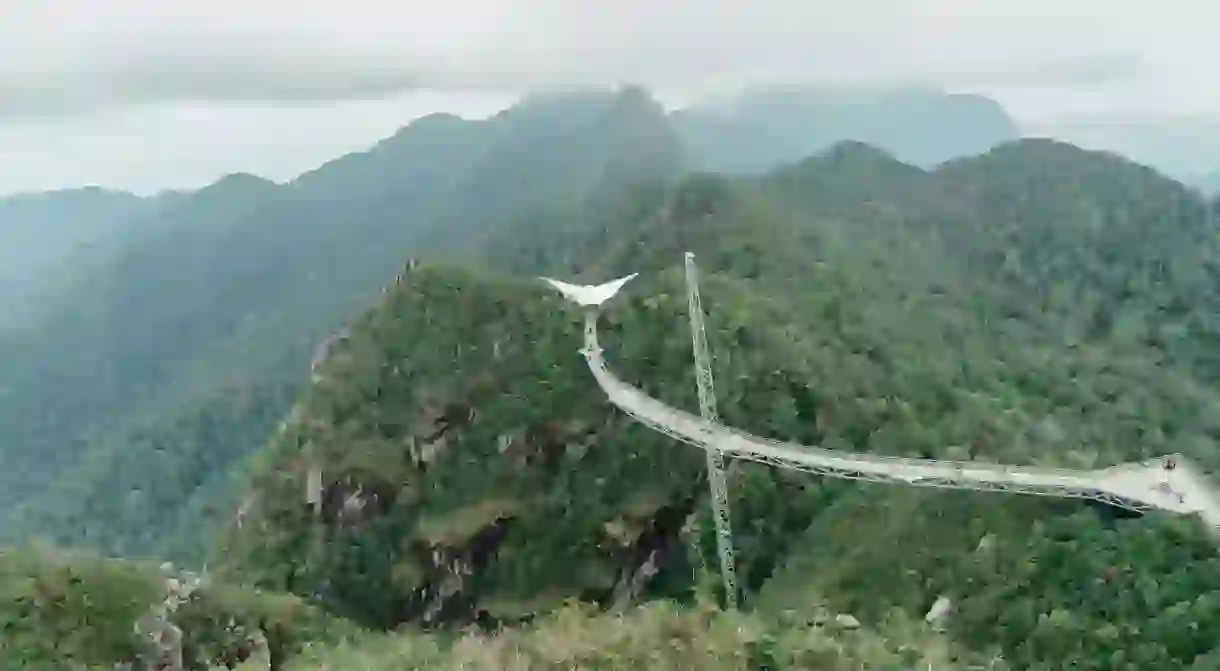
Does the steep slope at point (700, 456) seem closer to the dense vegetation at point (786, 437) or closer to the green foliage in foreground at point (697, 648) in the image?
the dense vegetation at point (786, 437)

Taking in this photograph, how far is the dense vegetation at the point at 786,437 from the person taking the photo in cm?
2500

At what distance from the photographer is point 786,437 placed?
131ft

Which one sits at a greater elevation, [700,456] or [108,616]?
[700,456]

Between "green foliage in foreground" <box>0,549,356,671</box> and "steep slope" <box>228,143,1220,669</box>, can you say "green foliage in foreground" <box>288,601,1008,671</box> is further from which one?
"green foliage in foreground" <box>0,549,356,671</box>

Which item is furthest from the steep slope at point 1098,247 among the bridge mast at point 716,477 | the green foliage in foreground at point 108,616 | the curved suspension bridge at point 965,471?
the green foliage in foreground at point 108,616

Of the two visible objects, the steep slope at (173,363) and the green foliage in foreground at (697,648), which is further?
the steep slope at (173,363)

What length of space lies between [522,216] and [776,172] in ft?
133

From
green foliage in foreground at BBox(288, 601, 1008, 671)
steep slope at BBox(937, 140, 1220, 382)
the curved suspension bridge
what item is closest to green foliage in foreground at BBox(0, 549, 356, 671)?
green foliage in foreground at BBox(288, 601, 1008, 671)

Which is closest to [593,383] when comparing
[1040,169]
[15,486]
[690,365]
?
[690,365]

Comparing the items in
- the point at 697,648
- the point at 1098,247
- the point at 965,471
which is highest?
the point at 965,471

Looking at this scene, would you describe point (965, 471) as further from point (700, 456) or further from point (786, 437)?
point (700, 456)

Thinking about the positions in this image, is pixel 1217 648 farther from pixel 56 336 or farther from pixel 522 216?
pixel 56 336

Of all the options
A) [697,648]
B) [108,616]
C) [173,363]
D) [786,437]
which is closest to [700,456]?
[786,437]

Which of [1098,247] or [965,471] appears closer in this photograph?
[965,471]
